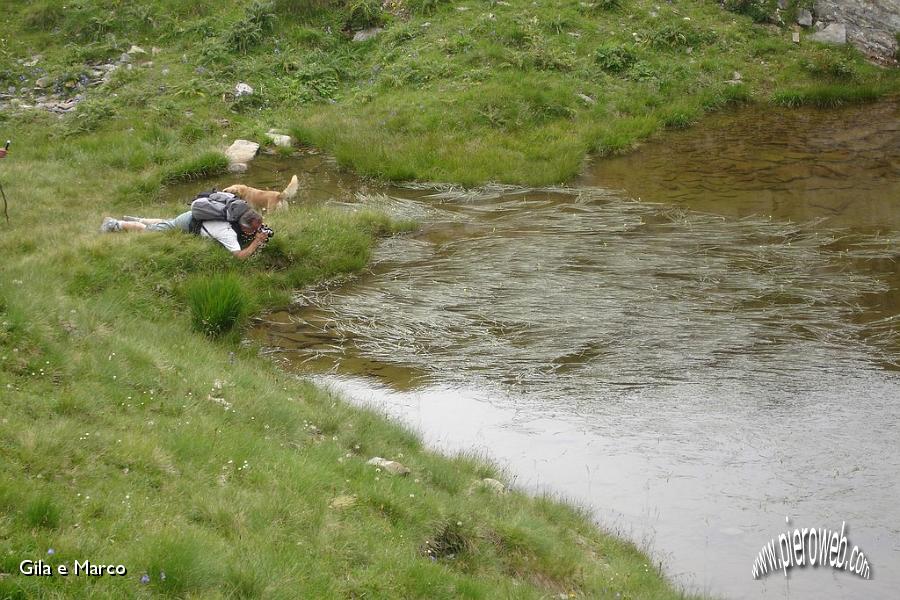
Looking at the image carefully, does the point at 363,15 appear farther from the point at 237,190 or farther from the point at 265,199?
the point at 237,190

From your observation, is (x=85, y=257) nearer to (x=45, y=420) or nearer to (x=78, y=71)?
(x=45, y=420)

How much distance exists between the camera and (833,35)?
24.2 meters

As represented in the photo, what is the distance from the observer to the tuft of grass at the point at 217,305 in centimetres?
1066

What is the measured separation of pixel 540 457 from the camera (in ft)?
28.5

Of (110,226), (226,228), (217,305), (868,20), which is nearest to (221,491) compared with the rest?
(217,305)

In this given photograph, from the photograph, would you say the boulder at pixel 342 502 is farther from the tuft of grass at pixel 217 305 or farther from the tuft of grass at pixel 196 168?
the tuft of grass at pixel 196 168

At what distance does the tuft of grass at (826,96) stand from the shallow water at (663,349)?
18.5 ft

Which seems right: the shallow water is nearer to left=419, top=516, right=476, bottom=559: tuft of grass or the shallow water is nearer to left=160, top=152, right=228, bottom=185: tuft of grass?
left=419, top=516, right=476, bottom=559: tuft of grass

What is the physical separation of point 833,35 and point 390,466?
22138 mm

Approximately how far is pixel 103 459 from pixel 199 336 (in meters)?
4.36

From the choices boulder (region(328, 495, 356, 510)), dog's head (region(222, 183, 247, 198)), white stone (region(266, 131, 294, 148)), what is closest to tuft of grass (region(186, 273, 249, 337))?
dog's head (region(222, 183, 247, 198))

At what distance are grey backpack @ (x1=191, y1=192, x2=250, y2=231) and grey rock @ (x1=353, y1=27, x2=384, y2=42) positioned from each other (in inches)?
489

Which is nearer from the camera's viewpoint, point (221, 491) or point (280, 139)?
point (221, 491)

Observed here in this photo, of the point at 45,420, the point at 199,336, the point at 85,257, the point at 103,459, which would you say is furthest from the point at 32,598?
the point at 85,257
